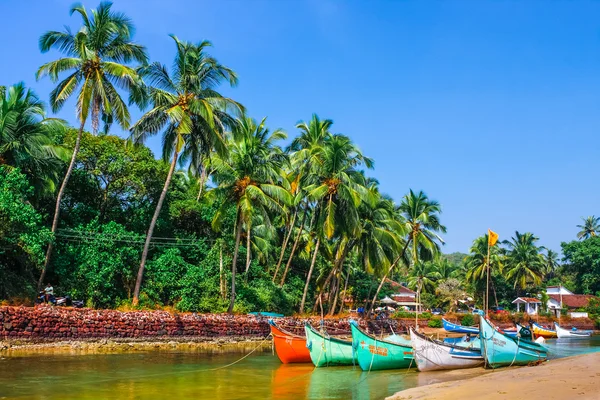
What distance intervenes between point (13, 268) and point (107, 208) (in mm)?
6838

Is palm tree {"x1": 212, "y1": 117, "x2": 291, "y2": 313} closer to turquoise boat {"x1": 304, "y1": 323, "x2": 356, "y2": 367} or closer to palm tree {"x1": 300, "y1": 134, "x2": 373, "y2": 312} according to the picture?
palm tree {"x1": 300, "y1": 134, "x2": 373, "y2": 312}

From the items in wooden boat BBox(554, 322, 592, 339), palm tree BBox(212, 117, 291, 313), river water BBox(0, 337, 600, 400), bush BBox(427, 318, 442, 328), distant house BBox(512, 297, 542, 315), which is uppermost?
palm tree BBox(212, 117, 291, 313)

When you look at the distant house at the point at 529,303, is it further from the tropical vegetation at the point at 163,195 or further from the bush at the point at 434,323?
the tropical vegetation at the point at 163,195

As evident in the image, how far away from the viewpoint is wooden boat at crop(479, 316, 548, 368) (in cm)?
2095

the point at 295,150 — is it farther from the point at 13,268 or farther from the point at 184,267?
the point at 13,268

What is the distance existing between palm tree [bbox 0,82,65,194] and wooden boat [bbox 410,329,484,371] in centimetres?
1954

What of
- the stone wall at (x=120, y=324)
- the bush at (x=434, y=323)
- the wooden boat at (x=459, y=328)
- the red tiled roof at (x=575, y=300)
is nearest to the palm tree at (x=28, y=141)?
the stone wall at (x=120, y=324)

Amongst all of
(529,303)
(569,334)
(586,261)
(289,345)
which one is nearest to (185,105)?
(289,345)

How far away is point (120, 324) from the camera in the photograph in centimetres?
2642

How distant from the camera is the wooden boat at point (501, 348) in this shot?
21.0 meters

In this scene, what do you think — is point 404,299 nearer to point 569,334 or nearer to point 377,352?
point 569,334

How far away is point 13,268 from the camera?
28.3m

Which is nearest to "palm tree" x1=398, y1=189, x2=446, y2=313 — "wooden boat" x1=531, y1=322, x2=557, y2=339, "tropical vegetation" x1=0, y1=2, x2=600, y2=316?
"tropical vegetation" x1=0, y1=2, x2=600, y2=316

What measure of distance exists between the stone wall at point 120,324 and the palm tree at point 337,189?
6.45 m
